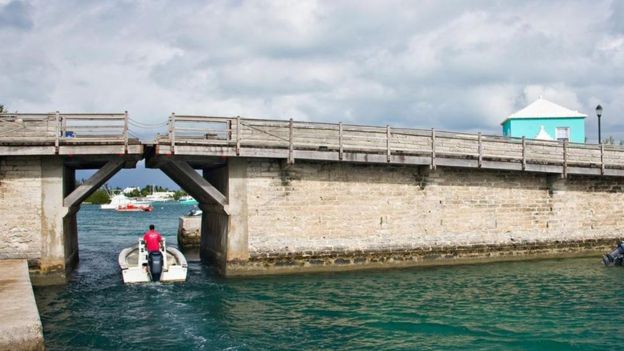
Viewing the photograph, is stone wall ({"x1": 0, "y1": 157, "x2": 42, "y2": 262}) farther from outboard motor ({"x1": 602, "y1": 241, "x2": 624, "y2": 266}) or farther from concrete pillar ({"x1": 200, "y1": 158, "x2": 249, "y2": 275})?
outboard motor ({"x1": 602, "y1": 241, "x2": 624, "y2": 266})

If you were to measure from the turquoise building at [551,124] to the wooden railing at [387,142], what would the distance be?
664 centimetres

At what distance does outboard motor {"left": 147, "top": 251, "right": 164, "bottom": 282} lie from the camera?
1811 centimetres

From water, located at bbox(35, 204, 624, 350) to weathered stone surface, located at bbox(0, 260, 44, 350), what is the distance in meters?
1.21

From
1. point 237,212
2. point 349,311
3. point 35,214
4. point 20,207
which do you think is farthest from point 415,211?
point 20,207

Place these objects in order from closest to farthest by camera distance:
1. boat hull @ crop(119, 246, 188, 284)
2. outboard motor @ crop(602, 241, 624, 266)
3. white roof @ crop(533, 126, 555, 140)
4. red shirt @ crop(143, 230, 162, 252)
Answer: boat hull @ crop(119, 246, 188, 284) → red shirt @ crop(143, 230, 162, 252) → outboard motor @ crop(602, 241, 624, 266) → white roof @ crop(533, 126, 555, 140)

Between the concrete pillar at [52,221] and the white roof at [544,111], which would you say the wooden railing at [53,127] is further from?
the white roof at [544,111]

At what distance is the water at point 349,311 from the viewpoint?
468 inches

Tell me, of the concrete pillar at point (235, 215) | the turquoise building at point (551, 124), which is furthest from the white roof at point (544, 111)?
the concrete pillar at point (235, 215)

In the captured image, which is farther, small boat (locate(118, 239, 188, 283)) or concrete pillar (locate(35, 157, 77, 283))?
small boat (locate(118, 239, 188, 283))

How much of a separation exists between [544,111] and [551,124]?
82 centimetres

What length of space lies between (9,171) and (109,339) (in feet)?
28.2

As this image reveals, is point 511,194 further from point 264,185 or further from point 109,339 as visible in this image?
point 109,339

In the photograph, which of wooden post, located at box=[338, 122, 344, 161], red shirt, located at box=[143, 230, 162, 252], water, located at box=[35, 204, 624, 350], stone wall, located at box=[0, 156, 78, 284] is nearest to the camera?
water, located at box=[35, 204, 624, 350]

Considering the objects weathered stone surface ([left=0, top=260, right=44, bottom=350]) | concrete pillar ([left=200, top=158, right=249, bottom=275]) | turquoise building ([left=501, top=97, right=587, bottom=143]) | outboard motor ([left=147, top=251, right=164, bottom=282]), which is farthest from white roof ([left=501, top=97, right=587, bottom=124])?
weathered stone surface ([left=0, top=260, right=44, bottom=350])
